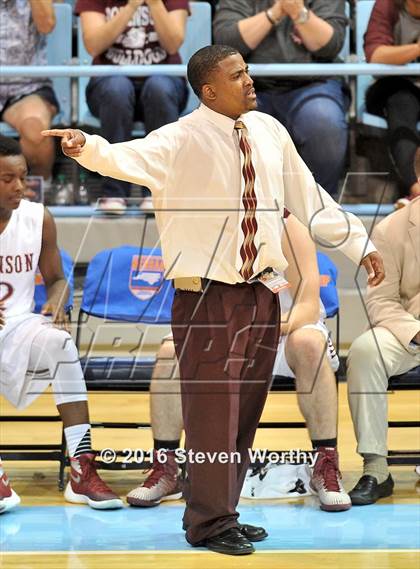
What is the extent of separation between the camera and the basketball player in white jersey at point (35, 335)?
4695 mm

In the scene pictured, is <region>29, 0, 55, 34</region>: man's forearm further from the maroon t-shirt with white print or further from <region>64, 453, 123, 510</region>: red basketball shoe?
<region>64, 453, 123, 510</region>: red basketball shoe

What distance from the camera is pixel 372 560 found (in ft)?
12.9

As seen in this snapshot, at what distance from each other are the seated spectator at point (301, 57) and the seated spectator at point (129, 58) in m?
0.32

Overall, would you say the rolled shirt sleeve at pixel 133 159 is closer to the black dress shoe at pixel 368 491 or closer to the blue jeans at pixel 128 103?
the black dress shoe at pixel 368 491

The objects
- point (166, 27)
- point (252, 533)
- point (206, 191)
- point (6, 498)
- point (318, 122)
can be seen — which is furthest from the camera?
point (166, 27)

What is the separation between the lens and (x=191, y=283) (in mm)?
3996

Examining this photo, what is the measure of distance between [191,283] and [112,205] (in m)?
2.73

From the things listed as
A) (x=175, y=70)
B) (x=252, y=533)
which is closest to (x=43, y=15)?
(x=175, y=70)

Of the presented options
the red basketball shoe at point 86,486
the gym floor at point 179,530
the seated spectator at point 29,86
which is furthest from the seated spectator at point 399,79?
the red basketball shoe at point 86,486

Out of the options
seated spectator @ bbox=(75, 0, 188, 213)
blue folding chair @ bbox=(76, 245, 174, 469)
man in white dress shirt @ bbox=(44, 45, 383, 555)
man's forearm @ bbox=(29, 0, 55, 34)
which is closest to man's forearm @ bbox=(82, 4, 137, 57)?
seated spectator @ bbox=(75, 0, 188, 213)

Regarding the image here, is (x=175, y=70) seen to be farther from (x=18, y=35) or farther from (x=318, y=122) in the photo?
(x=18, y=35)

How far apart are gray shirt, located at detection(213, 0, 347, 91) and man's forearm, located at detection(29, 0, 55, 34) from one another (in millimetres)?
1001

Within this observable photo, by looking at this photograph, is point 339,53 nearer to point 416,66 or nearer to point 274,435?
point 416,66

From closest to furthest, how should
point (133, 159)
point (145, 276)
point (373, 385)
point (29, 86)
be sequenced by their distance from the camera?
point (133, 159) → point (373, 385) → point (145, 276) → point (29, 86)
